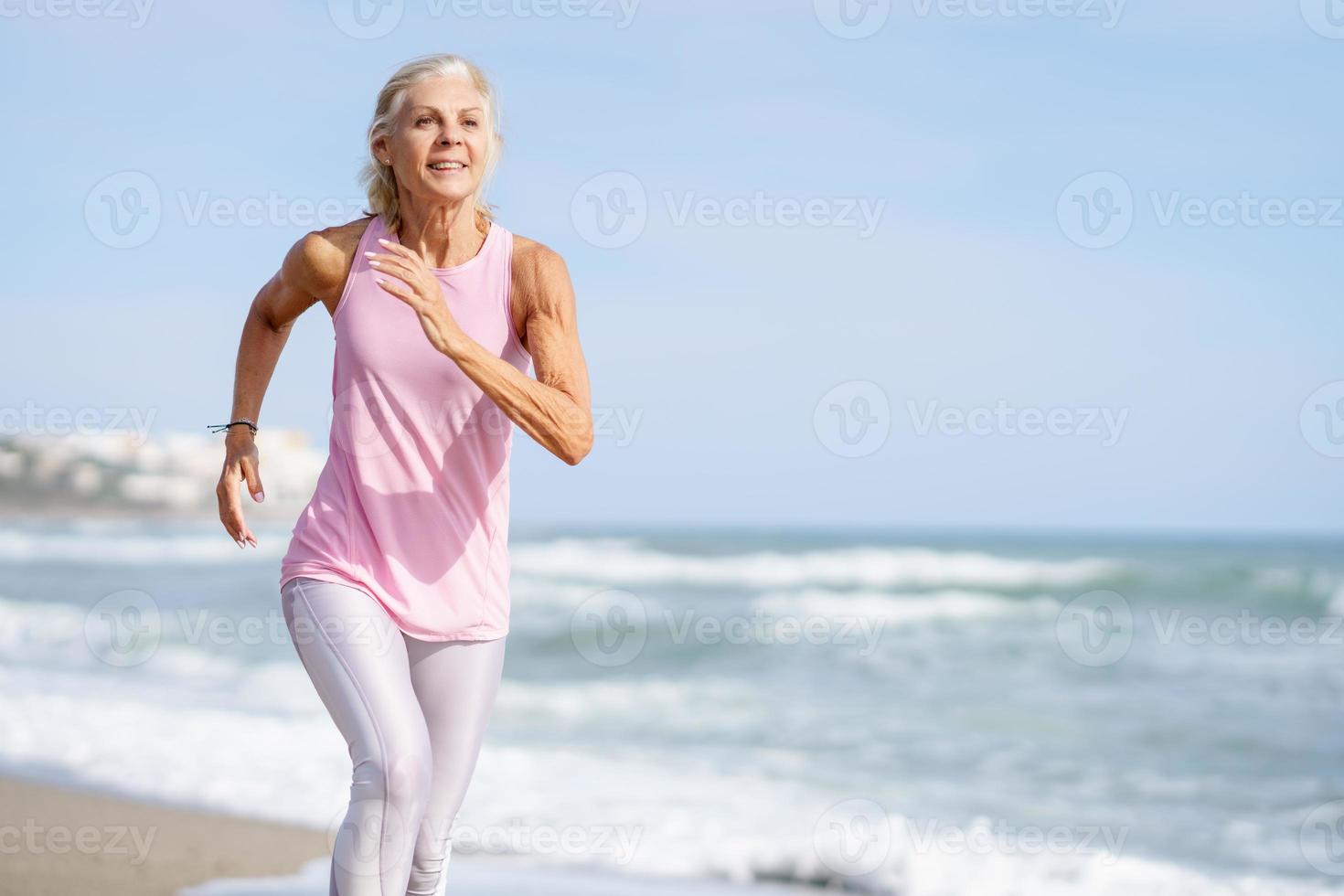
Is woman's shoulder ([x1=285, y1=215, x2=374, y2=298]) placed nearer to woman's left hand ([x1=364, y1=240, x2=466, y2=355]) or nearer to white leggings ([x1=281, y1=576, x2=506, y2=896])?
woman's left hand ([x1=364, y1=240, x2=466, y2=355])

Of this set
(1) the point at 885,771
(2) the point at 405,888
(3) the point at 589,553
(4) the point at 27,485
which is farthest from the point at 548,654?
(4) the point at 27,485

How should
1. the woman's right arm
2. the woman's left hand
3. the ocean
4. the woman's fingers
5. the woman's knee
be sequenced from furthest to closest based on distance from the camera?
the ocean
the woman's fingers
the woman's right arm
the woman's knee
the woman's left hand

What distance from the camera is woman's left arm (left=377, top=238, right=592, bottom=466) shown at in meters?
2.28

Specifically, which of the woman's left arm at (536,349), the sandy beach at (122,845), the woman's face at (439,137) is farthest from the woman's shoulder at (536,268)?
the sandy beach at (122,845)

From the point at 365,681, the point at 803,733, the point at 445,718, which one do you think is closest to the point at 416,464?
the point at 365,681

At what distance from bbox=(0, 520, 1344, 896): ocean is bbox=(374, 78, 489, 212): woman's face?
3.02 m

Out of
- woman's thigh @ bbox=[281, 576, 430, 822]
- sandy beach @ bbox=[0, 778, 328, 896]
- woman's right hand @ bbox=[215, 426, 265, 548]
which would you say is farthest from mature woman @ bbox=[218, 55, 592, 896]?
sandy beach @ bbox=[0, 778, 328, 896]

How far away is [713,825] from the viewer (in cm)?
573

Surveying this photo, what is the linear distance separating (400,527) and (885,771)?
5.68 m

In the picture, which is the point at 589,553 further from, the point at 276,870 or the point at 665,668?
the point at 276,870

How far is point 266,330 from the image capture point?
2.85 meters

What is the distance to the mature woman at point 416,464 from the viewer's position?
241 cm

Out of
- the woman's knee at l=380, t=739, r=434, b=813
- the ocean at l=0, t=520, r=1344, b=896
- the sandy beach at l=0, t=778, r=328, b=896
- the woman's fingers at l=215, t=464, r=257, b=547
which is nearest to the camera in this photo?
the woman's knee at l=380, t=739, r=434, b=813

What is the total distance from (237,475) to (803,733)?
261 inches
